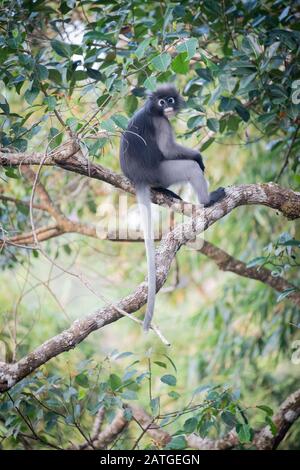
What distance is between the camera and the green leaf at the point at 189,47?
89.8 inches

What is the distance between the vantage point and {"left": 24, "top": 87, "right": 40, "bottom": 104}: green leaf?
2.64 metres

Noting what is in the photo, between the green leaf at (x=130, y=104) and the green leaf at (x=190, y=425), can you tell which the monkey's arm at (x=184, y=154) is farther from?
the green leaf at (x=190, y=425)

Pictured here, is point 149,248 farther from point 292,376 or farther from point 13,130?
point 292,376

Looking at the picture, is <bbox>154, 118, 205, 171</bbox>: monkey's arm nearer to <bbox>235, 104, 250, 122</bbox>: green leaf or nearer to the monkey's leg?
the monkey's leg

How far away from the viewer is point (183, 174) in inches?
122

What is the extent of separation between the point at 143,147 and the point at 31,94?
72 cm

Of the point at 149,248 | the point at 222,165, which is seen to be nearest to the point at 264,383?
the point at 222,165

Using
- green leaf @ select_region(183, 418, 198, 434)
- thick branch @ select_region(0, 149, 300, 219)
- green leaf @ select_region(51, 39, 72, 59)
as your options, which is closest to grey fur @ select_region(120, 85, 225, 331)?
thick branch @ select_region(0, 149, 300, 219)

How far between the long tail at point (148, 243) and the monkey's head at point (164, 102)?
0.52 m

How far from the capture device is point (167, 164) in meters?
3.16

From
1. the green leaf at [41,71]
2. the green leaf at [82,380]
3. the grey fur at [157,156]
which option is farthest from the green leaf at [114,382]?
the green leaf at [41,71]

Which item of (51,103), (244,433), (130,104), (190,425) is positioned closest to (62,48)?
(51,103)

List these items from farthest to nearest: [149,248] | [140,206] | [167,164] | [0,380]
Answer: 1. [167,164]
2. [140,206]
3. [149,248]
4. [0,380]

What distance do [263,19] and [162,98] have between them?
678mm
